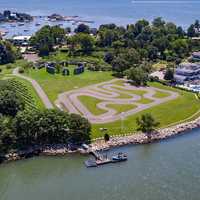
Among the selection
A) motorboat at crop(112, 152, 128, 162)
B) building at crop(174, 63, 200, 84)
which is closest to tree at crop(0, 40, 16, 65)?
building at crop(174, 63, 200, 84)

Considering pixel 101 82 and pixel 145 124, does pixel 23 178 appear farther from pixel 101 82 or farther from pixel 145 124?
pixel 101 82

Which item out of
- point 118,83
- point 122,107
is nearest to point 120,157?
point 122,107

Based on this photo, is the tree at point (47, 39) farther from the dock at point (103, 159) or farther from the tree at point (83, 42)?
the dock at point (103, 159)

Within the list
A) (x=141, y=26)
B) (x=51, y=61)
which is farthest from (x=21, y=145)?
(x=141, y=26)

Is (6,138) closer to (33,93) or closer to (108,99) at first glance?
(33,93)

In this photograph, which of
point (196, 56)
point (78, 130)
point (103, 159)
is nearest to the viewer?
point (103, 159)
